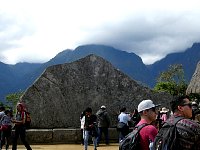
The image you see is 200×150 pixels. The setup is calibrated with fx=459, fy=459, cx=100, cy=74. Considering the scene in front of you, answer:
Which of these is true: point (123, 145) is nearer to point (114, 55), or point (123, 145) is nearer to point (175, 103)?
point (175, 103)

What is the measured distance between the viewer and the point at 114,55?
19912cm

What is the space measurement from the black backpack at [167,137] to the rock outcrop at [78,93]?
48.3 feet

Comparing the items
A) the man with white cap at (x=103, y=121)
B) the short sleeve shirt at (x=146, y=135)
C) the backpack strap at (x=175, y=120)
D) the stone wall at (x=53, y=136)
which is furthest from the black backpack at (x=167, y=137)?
the stone wall at (x=53, y=136)

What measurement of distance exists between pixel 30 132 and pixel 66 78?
9.11 ft

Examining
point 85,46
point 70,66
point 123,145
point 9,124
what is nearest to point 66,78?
point 70,66

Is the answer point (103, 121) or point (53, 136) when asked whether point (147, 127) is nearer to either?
point (103, 121)

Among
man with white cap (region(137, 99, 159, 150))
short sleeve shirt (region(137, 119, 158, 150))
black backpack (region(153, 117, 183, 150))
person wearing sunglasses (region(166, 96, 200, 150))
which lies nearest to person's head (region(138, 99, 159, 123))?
man with white cap (region(137, 99, 159, 150))

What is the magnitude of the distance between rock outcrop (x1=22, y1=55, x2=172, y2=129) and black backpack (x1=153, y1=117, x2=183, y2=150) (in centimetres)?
1471

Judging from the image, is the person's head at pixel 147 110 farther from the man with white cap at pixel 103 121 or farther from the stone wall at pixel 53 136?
the stone wall at pixel 53 136

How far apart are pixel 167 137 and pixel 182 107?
1.38ft

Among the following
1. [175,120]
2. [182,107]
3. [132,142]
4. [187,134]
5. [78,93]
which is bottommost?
[132,142]

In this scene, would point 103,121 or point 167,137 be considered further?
point 103,121

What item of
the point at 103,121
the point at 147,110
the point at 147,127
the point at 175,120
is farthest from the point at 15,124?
the point at 175,120

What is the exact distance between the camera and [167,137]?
14.3 feet
